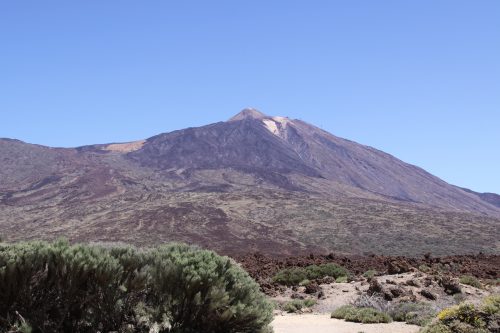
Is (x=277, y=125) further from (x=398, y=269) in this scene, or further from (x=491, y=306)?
(x=491, y=306)

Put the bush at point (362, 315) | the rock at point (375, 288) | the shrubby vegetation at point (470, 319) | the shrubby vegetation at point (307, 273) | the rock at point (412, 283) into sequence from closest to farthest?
the shrubby vegetation at point (470, 319) < the bush at point (362, 315) < the rock at point (375, 288) < the rock at point (412, 283) < the shrubby vegetation at point (307, 273)

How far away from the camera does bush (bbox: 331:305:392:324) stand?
1039 cm

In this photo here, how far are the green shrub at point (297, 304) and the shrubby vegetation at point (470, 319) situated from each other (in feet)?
19.6

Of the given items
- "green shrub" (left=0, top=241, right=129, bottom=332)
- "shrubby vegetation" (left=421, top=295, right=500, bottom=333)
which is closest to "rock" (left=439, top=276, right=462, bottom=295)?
"shrubby vegetation" (left=421, top=295, right=500, bottom=333)

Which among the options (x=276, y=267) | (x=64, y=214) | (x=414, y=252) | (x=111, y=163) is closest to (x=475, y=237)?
(x=414, y=252)

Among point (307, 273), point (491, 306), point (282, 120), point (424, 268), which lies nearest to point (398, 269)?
point (424, 268)

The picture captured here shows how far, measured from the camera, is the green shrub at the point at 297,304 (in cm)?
1271

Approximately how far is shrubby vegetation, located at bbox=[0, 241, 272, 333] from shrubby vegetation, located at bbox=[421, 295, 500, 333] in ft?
7.18

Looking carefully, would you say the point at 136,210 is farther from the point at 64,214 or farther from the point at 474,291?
the point at 474,291

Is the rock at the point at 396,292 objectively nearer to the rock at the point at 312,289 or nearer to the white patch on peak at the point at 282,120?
the rock at the point at 312,289

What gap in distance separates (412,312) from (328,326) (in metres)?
1.98

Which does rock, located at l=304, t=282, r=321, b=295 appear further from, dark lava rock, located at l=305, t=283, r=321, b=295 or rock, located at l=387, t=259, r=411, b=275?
rock, located at l=387, t=259, r=411, b=275

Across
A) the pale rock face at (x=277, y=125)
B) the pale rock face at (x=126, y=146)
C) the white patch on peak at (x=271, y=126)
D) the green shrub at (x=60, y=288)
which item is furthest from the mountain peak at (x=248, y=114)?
the green shrub at (x=60, y=288)

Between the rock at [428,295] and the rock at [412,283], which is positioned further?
the rock at [412,283]
